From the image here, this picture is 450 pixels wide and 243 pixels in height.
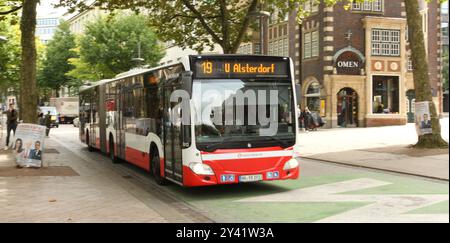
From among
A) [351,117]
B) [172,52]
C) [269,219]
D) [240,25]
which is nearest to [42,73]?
[172,52]

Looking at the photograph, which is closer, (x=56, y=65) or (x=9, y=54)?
(x=9, y=54)

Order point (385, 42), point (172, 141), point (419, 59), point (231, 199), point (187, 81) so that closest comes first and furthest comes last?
point (187, 81) → point (231, 199) → point (172, 141) → point (419, 59) → point (385, 42)

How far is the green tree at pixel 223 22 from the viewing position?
1972 cm

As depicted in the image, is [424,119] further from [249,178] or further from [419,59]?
[249,178]

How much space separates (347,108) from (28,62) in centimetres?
2732

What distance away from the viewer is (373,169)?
14.7 metres

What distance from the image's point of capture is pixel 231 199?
10281 millimetres

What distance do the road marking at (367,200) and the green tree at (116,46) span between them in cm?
4148

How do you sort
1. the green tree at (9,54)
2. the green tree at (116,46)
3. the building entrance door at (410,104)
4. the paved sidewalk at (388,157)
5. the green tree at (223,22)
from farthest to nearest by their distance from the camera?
the green tree at (116,46) → the building entrance door at (410,104) → the green tree at (9,54) → the green tree at (223,22) → the paved sidewalk at (388,157)

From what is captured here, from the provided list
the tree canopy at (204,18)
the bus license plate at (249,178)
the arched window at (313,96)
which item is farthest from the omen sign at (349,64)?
the bus license plate at (249,178)

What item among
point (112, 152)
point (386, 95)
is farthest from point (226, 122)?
point (386, 95)

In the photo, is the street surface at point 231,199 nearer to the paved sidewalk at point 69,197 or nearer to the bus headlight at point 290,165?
the paved sidewalk at point 69,197

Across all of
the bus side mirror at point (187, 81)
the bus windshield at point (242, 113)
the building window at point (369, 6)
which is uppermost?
the building window at point (369, 6)
